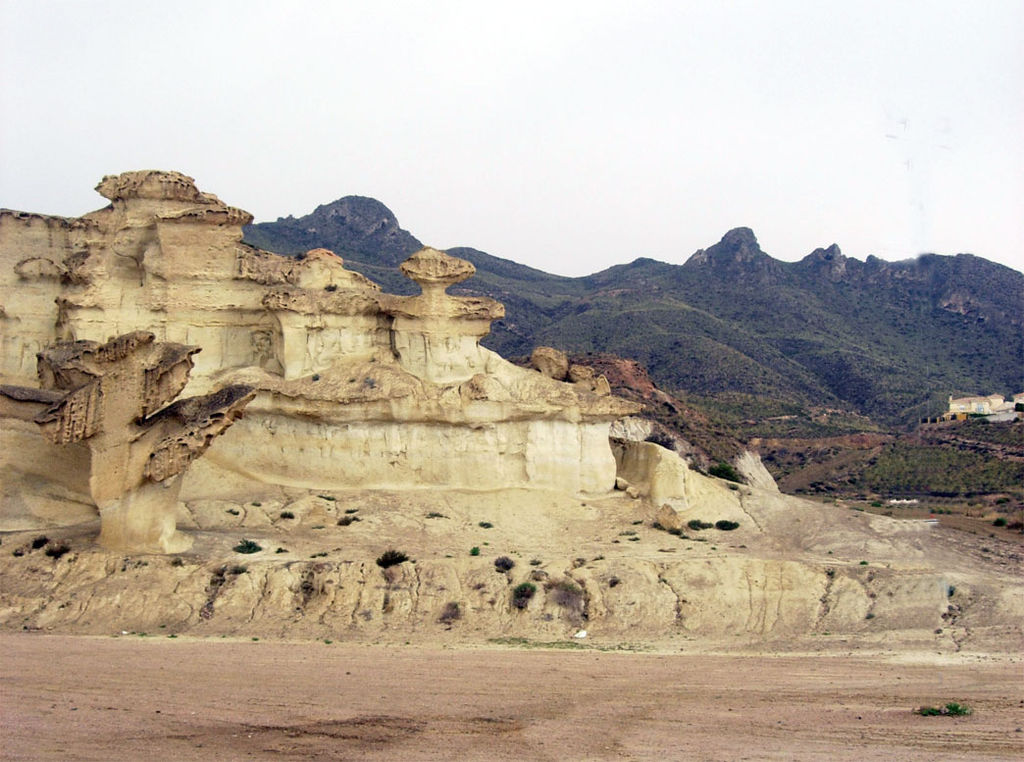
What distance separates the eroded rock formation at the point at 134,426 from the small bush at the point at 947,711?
1693cm

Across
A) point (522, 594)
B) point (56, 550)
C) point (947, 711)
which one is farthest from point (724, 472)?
point (56, 550)

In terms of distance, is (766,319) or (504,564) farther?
(766,319)

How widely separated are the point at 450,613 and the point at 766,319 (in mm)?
78770

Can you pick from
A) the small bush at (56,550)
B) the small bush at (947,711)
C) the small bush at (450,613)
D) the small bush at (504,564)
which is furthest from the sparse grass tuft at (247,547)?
the small bush at (947,711)

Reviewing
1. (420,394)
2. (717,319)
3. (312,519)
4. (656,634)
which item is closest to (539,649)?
(656,634)

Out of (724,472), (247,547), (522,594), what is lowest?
Result: (522,594)

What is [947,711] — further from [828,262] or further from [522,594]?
[828,262]

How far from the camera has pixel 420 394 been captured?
30.0 m

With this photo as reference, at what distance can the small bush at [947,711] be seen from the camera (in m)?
15.1

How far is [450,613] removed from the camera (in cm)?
2252

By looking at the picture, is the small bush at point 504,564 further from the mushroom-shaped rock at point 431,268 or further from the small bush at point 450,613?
the mushroom-shaped rock at point 431,268

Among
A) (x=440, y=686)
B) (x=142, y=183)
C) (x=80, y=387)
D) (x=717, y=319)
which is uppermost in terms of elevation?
(x=717, y=319)

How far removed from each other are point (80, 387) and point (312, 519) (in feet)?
24.4

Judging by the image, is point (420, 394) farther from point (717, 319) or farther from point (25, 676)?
point (717, 319)
